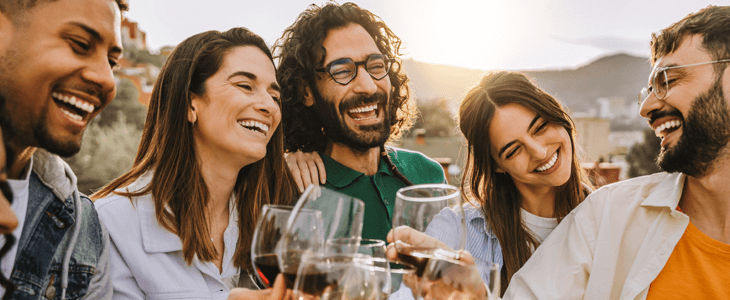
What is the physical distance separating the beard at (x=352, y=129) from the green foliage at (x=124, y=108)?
31669mm

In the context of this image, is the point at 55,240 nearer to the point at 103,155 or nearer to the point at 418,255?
the point at 418,255

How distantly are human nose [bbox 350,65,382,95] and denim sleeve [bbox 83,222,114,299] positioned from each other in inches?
67.4

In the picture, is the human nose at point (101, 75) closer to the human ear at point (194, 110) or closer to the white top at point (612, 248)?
the human ear at point (194, 110)

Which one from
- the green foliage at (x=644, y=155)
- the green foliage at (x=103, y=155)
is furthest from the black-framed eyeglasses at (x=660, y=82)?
the green foliage at (x=103, y=155)

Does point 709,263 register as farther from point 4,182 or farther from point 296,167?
point 4,182

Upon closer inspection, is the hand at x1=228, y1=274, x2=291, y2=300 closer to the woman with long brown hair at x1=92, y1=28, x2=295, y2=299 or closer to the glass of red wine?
the glass of red wine

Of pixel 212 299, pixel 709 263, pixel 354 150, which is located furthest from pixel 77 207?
pixel 709 263

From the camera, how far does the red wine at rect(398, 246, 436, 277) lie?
1.53 meters

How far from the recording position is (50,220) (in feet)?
5.99

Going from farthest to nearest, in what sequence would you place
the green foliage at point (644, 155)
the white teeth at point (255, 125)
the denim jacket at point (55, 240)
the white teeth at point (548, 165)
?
the green foliage at point (644, 155), the white teeth at point (548, 165), the white teeth at point (255, 125), the denim jacket at point (55, 240)

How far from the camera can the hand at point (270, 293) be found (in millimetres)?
1570

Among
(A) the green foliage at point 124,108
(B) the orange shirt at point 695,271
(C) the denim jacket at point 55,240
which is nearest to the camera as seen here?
(C) the denim jacket at point 55,240

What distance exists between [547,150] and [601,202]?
406 mm

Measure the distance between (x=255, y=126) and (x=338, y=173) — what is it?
2.65ft
